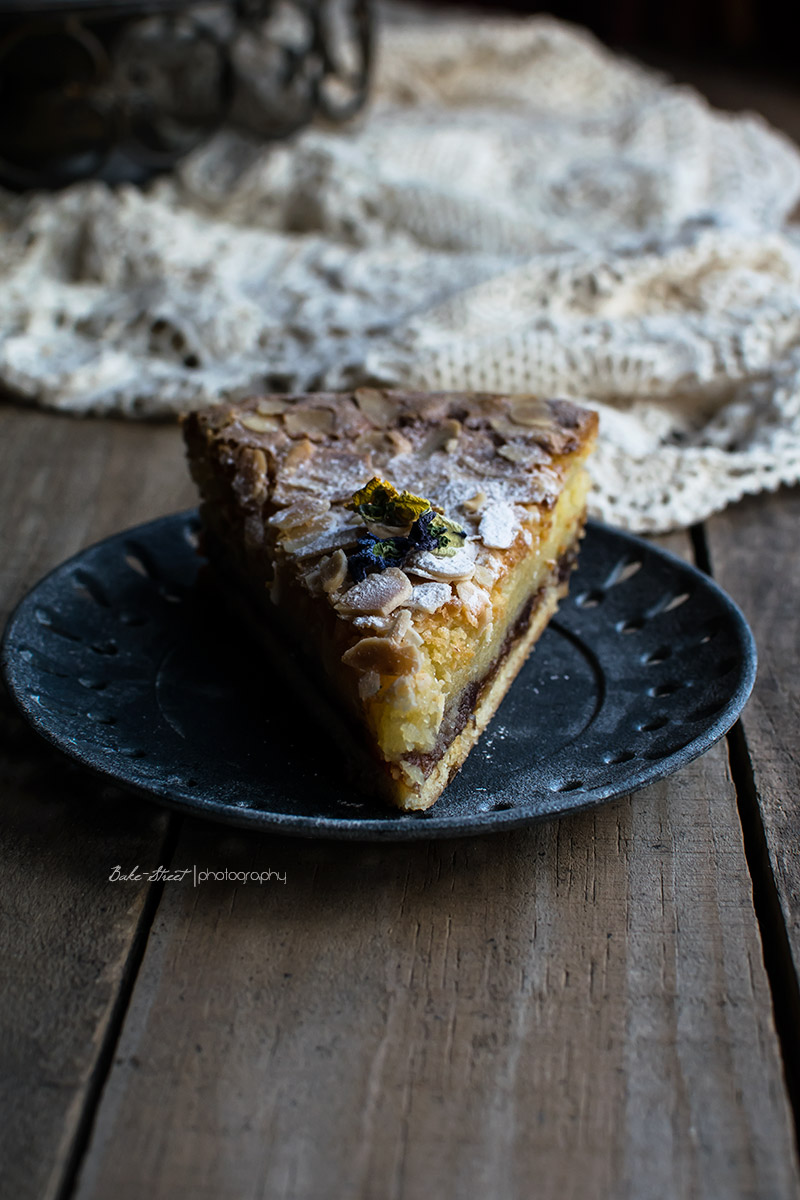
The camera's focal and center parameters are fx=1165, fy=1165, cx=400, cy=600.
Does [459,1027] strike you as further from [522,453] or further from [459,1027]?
[522,453]

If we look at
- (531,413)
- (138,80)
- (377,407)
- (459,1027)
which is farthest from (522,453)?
(138,80)

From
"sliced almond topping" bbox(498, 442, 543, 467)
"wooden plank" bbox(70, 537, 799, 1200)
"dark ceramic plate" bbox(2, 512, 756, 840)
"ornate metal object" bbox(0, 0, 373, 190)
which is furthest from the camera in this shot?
"ornate metal object" bbox(0, 0, 373, 190)

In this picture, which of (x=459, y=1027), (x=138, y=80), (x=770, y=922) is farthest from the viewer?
(x=138, y=80)


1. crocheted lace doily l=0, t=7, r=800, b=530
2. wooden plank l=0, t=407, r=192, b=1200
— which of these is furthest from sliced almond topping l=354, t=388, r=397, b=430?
wooden plank l=0, t=407, r=192, b=1200

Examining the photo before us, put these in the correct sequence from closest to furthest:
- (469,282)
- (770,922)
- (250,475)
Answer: (770,922)
(250,475)
(469,282)

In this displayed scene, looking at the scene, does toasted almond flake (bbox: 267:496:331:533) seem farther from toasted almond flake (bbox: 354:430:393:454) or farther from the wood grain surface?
the wood grain surface

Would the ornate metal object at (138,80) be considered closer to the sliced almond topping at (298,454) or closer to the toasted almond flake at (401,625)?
the sliced almond topping at (298,454)
